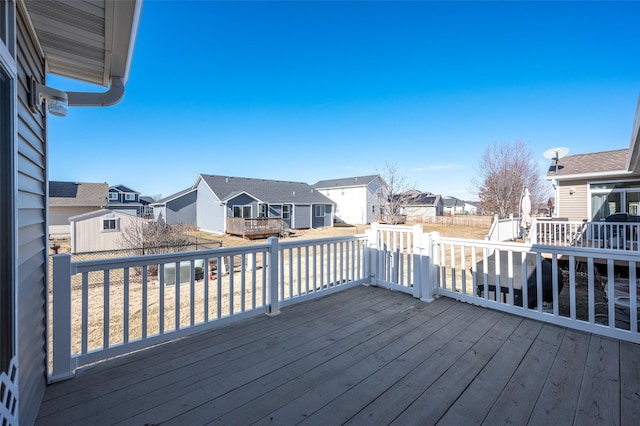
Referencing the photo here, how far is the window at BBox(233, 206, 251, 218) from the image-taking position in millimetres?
20000

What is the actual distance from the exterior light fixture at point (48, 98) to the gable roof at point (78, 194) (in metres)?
24.3

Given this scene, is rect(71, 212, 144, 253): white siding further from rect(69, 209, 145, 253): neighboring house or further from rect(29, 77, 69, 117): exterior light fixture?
rect(29, 77, 69, 117): exterior light fixture

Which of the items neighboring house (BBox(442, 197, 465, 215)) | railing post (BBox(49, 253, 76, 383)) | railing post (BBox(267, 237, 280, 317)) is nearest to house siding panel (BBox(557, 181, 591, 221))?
railing post (BBox(267, 237, 280, 317))

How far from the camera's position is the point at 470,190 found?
1942cm

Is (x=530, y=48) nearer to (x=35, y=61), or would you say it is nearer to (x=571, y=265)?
(x=571, y=265)

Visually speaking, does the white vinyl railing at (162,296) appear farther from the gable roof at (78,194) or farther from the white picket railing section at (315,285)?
the gable roof at (78,194)

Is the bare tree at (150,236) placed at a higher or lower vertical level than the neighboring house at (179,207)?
lower


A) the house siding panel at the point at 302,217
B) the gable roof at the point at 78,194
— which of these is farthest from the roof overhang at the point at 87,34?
the gable roof at the point at 78,194

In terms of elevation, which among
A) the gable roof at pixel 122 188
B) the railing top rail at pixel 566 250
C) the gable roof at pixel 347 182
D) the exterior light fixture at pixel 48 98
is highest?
the gable roof at pixel 347 182

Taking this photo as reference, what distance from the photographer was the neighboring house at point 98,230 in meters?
11.7

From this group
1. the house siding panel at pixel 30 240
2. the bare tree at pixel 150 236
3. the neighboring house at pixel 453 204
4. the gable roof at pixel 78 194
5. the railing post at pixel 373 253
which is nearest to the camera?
the house siding panel at pixel 30 240

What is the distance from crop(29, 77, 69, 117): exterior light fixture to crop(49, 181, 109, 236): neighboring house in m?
22.3

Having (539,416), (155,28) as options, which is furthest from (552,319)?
(155,28)

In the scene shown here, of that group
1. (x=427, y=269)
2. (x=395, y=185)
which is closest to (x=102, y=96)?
(x=427, y=269)
